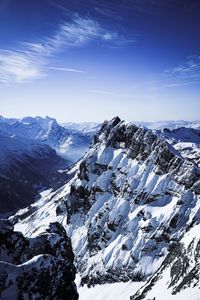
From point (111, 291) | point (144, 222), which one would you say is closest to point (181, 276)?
point (111, 291)

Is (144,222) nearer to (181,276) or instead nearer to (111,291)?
(111,291)

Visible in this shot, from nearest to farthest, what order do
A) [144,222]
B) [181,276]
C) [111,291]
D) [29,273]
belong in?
[29,273], [181,276], [111,291], [144,222]

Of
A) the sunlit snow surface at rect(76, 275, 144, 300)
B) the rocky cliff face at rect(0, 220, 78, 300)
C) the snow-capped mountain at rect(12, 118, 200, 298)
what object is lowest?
the sunlit snow surface at rect(76, 275, 144, 300)

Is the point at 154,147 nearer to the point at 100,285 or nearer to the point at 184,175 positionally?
the point at 184,175

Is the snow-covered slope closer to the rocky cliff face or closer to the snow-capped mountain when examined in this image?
the snow-capped mountain

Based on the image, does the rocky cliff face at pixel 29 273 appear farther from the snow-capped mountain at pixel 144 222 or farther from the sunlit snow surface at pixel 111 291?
the snow-capped mountain at pixel 144 222

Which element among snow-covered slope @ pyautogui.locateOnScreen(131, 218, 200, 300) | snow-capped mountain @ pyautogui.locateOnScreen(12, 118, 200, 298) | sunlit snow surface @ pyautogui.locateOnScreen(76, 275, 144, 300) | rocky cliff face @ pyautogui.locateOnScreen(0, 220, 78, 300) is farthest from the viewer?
snow-capped mountain @ pyautogui.locateOnScreen(12, 118, 200, 298)

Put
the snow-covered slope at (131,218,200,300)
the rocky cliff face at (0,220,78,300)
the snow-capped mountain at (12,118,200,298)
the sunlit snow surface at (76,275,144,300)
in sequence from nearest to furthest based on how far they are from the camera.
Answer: the rocky cliff face at (0,220,78,300)
the snow-covered slope at (131,218,200,300)
the sunlit snow surface at (76,275,144,300)
the snow-capped mountain at (12,118,200,298)

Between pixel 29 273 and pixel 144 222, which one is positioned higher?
pixel 29 273

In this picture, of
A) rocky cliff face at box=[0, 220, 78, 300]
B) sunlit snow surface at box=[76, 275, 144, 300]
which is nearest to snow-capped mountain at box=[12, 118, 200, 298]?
sunlit snow surface at box=[76, 275, 144, 300]

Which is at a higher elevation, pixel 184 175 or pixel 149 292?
pixel 184 175

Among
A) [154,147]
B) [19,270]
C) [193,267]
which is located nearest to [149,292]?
[193,267]
